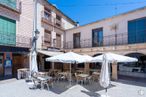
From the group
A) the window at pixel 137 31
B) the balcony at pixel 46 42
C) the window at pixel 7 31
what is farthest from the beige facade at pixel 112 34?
the window at pixel 7 31

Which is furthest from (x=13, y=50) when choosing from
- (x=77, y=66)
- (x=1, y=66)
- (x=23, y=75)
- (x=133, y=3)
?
(x=133, y=3)

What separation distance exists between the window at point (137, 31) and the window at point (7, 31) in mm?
13133

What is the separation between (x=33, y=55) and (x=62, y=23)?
11844mm

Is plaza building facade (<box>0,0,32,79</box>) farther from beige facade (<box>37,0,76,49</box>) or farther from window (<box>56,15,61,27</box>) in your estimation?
window (<box>56,15,61,27</box>)

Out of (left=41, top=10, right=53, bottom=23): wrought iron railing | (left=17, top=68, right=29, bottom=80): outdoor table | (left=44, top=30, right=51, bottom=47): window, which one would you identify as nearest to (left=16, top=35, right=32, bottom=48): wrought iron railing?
(left=17, top=68, right=29, bottom=80): outdoor table

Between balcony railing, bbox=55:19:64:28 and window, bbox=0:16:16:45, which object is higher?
balcony railing, bbox=55:19:64:28

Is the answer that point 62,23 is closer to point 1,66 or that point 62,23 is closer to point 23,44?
point 23,44

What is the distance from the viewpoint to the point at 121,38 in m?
17.3

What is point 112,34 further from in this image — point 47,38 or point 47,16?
point 47,16

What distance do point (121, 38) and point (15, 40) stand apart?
39.9 feet

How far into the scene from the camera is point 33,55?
595 inches

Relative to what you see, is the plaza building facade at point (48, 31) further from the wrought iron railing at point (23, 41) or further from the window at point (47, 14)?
the wrought iron railing at point (23, 41)

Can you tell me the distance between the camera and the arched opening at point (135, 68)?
17.8 m

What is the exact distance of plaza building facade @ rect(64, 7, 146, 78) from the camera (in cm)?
1570
